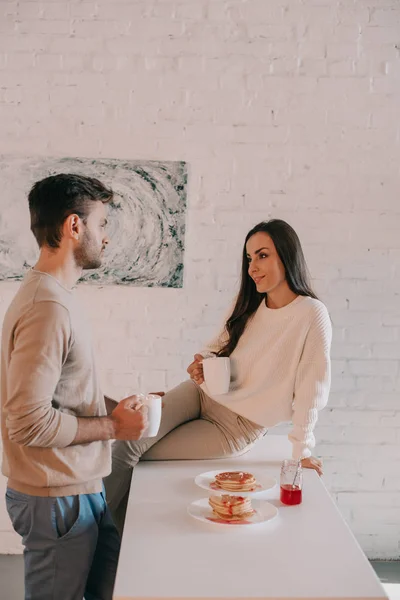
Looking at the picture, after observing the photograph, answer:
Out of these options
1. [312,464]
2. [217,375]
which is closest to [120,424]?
[217,375]

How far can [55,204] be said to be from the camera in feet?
5.42

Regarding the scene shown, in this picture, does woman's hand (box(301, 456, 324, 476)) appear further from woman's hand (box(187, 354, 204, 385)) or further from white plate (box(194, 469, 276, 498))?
woman's hand (box(187, 354, 204, 385))

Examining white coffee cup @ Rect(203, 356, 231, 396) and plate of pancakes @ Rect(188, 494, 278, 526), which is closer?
plate of pancakes @ Rect(188, 494, 278, 526)

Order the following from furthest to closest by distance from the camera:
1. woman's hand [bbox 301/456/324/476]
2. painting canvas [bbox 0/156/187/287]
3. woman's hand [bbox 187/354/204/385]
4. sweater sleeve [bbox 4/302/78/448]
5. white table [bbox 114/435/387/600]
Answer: painting canvas [bbox 0/156/187/287]
woman's hand [bbox 187/354/204/385]
woman's hand [bbox 301/456/324/476]
sweater sleeve [bbox 4/302/78/448]
white table [bbox 114/435/387/600]

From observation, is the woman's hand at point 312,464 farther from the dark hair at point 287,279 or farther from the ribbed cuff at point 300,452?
the dark hair at point 287,279

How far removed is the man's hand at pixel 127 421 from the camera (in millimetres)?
1647

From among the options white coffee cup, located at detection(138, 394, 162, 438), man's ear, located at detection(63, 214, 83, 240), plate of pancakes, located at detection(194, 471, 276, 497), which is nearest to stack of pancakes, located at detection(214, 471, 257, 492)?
plate of pancakes, located at detection(194, 471, 276, 497)

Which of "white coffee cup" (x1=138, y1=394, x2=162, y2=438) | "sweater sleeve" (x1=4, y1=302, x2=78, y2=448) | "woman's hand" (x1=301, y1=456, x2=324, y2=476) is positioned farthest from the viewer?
"woman's hand" (x1=301, y1=456, x2=324, y2=476)

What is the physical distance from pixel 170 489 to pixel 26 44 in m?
2.19

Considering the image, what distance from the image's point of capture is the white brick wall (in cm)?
310

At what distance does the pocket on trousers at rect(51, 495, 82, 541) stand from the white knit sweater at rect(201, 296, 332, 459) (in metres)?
0.88

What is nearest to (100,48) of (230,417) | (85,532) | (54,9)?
(54,9)

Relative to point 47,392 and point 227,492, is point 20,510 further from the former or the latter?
point 227,492

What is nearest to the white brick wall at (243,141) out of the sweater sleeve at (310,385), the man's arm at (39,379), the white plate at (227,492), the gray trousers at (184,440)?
the gray trousers at (184,440)
